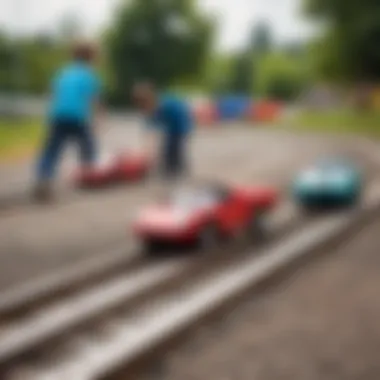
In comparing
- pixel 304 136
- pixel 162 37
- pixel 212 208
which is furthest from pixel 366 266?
pixel 162 37

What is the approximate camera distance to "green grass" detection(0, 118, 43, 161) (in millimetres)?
15680

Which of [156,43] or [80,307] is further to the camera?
[156,43]

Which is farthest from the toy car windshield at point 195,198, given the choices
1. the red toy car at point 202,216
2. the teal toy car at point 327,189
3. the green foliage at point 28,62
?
the green foliage at point 28,62

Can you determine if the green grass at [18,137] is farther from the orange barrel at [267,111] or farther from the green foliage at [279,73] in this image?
the orange barrel at [267,111]

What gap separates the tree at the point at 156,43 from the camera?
21.7 meters

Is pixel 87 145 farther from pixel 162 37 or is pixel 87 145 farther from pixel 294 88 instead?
pixel 162 37

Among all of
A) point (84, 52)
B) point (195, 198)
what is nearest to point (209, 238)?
point (195, 198)

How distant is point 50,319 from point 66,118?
13.4 ft

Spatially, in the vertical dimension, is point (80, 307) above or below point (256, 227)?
above

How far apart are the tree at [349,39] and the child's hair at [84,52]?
39.8 feet

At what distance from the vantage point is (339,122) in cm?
2294

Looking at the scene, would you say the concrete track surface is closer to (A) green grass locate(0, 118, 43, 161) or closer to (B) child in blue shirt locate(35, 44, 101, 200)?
(B) child in blue shirt locate(35, 44, 101, 200)

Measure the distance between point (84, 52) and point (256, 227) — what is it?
7.07 ft

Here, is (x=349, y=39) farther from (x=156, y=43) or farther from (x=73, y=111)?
(x=73, y=111)
